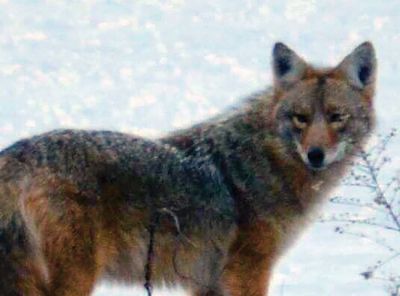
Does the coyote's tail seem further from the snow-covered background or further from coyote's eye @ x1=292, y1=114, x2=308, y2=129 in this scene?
the snow-covered background

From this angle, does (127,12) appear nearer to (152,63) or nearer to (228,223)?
(152,63)

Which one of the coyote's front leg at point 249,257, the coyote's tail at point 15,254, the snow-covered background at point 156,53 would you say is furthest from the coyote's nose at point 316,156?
the snow-covered background at point 156,53

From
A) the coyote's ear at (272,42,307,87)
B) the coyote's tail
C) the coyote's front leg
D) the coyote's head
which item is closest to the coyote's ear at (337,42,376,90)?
the coyote's head

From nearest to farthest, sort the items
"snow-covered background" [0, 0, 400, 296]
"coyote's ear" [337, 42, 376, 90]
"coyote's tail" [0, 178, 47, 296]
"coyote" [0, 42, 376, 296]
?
"coyote's tail" [0, 178, 47, 296], "coyote" [0, 42, 376, 296], "coyote's ear" [337, 42, 376, 90], "snow-covered background" [0, 0, 400, 296]

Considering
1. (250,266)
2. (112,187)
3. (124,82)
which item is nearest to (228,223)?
(250,266)

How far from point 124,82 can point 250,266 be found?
11.4m

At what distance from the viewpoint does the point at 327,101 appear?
8852mm

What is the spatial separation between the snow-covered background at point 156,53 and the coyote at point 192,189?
277 inches

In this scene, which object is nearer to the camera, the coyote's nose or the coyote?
the coyote

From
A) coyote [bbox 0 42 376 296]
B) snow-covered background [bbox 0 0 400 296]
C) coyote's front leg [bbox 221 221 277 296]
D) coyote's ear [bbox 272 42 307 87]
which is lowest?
snow-covered background [bbox 0 0 400 296]

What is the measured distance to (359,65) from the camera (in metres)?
9.10

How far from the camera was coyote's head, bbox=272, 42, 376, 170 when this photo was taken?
8.75 meters

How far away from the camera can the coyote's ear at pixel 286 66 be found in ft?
30.1

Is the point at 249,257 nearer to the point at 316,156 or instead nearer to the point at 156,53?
the point at 316,156
